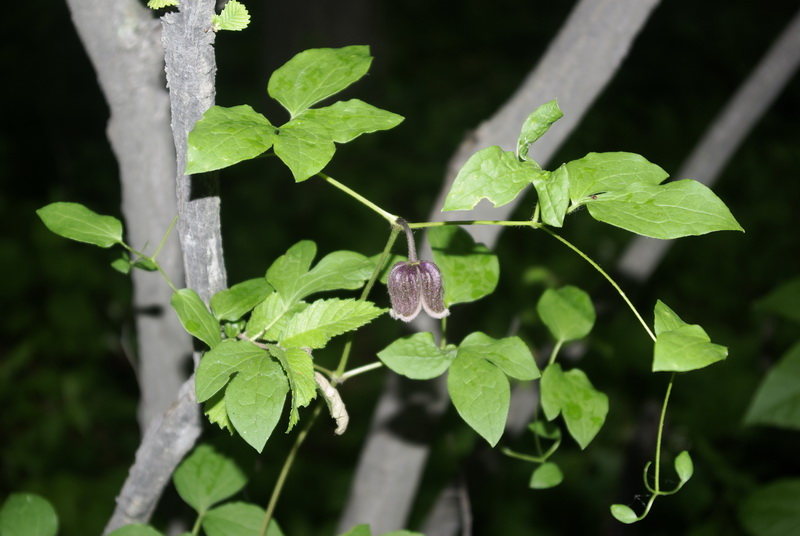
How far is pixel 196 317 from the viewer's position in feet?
2.92

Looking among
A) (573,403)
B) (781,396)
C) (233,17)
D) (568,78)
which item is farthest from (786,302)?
(233,17)

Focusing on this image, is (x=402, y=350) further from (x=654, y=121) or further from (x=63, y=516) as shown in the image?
(x=654, y=121)

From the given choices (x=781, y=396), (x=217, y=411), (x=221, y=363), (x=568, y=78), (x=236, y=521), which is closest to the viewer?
(x=221, y=363)

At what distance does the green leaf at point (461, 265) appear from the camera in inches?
44.8

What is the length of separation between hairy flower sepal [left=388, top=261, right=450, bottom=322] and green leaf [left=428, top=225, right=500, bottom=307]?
16cm

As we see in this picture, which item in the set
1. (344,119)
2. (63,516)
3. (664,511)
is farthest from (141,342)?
(664,511)

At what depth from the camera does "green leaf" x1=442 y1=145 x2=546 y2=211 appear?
2.54 ft

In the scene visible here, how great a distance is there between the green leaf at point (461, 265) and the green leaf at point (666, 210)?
0.35 m

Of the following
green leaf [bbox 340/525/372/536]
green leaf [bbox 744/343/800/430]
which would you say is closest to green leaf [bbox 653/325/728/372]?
green leaf [bbox 340/525/372/536]

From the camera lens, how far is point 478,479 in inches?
84.5

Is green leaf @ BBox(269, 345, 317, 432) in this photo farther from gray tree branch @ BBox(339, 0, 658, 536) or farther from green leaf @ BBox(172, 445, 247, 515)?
gray tree branch @ BBox(339, 0, 658, 536)

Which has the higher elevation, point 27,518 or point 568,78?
point 568,78

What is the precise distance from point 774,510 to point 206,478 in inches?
58.3

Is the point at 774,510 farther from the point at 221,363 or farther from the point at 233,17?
the point at 233,17
